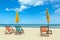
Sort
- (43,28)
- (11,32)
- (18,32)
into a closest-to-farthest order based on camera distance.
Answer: (43,28) → (18,32) → (11,32)

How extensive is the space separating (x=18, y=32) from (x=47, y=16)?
2544 millimetres

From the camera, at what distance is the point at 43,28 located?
11.0m

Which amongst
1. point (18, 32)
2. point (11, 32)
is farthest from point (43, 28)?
point (11, 32)

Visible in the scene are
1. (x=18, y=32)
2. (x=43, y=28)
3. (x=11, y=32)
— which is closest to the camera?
(x=43, y=28)

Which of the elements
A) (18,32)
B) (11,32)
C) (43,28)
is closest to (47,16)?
(43,28)

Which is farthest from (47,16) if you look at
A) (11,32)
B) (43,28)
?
(11,32)

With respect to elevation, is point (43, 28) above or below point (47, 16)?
below

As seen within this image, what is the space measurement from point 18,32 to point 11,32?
1007 millimetres

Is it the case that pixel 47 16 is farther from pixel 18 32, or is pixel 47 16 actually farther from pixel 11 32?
pixel 11 32

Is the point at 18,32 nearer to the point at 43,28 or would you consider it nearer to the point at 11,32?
the point at 11,32

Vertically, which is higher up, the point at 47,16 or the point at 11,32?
the point at 47,16

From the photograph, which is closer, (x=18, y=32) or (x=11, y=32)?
(x=18, y=32)

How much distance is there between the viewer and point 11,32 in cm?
1265

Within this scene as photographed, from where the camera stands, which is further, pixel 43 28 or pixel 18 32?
pixel 18 32
